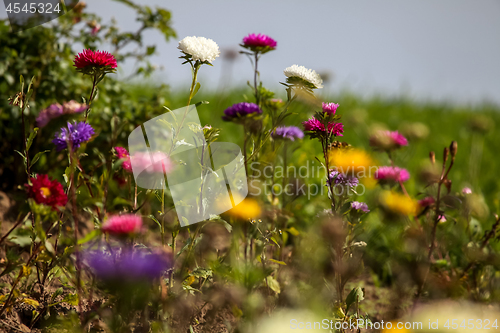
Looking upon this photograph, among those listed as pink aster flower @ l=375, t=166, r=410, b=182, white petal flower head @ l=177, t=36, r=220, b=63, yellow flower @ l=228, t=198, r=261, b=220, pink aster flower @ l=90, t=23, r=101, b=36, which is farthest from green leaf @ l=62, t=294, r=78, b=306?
pink aster flower @ l=90, t=23, r=101, b=36

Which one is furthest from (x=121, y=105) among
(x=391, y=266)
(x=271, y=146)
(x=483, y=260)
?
(x=483, y=260)

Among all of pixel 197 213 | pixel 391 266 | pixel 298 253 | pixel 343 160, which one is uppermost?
pixel 343 160

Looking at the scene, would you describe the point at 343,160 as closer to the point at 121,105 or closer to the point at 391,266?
the point at 391,266

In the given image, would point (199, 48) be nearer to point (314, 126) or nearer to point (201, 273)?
point (314, 126)

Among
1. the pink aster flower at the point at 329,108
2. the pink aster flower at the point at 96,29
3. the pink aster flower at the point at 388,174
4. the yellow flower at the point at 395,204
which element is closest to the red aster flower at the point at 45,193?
the pink aster flower at the point at 329,108

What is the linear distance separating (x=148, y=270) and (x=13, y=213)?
1.27 m

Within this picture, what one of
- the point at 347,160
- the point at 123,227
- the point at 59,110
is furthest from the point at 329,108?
the point at 59,110

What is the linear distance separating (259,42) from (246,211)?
626 millimetres

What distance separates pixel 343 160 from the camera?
1395mm

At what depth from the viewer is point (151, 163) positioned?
111 centimetres

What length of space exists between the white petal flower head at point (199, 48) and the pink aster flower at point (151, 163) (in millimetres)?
318

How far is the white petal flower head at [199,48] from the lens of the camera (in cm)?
112

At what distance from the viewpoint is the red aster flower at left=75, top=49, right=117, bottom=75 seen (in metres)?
1.16

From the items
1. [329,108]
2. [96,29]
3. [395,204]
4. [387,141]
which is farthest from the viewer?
[96,29]
